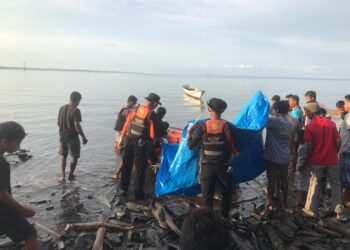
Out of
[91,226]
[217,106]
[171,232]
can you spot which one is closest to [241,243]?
[171,232]

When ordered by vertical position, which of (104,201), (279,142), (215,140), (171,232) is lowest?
(104,201)

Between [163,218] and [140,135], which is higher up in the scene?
[140,135]

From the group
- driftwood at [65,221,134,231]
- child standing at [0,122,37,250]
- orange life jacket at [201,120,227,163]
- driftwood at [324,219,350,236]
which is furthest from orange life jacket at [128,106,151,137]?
driftwood at [324,219,350,236]

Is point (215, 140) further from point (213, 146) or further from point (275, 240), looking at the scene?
point (275, 240)

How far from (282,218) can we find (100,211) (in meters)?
4.13

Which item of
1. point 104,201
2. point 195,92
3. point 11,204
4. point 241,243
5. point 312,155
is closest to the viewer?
point 11,204

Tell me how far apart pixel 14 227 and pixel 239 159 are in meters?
4.69

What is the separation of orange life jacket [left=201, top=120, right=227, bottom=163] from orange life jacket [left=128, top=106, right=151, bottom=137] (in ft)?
6.96

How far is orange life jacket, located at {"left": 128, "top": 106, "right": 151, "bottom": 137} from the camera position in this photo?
26.5 ft

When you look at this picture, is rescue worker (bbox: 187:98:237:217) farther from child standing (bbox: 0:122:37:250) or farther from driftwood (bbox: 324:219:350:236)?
child standing (bbox: 0:122:37:250)

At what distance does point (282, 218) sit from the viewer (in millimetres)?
7102

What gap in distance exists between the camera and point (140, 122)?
26.6 ft

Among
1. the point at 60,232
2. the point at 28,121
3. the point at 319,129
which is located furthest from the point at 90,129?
the point at 319,129

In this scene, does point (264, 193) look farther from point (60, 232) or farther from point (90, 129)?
point (90, 129)
